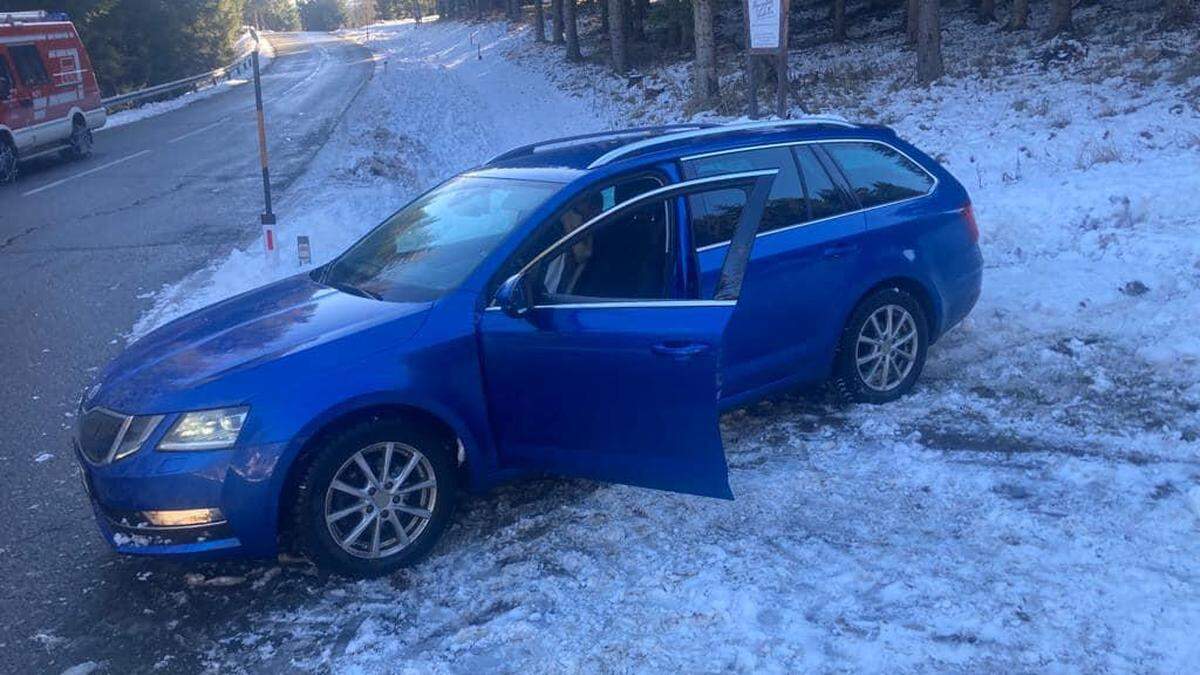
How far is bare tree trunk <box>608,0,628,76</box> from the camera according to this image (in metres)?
29.5

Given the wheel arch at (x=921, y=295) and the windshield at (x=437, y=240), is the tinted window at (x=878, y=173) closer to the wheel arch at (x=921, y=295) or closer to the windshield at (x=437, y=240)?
the wheel arch at (x=921, y=295)

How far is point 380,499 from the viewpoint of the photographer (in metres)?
4.56

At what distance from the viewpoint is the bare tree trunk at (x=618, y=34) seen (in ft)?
96.7

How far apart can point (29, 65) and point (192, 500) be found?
1915 centimetres

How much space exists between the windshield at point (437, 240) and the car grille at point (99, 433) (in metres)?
1.27

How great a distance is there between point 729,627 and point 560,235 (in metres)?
1.93

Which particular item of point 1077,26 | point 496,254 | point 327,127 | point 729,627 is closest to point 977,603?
point 729,627

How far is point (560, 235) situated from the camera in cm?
497

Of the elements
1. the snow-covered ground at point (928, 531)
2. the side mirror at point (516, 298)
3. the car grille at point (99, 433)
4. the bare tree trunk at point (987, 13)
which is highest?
the bare tree trunk at point (987, 13)

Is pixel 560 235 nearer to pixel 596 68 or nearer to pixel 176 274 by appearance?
pixel 176 274

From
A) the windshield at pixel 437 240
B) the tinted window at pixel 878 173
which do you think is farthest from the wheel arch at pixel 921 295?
the windshield at pixel 437 240

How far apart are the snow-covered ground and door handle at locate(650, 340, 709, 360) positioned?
0.89 m

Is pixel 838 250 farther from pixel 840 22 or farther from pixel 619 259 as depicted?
→ pixel 840 22

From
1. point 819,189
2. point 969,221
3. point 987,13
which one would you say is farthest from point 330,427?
point 987,13
